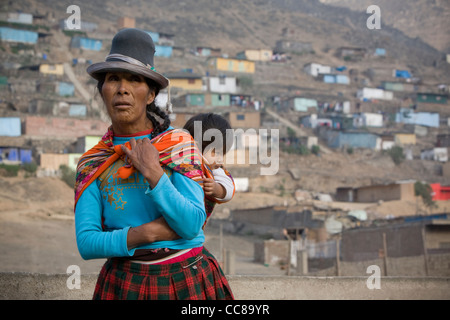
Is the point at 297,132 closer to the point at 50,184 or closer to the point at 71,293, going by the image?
the point at 50,184

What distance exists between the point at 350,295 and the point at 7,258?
1308cm

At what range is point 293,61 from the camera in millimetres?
70375

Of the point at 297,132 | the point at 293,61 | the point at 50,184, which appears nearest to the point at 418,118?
the point at 297,132

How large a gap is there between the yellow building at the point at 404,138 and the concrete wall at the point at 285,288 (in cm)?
4381

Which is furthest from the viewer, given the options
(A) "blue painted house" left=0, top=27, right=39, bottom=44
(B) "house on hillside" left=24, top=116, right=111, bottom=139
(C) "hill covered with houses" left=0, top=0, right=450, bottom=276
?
(A) "blue painted house" left=0, top=27, right=39, bottom=44

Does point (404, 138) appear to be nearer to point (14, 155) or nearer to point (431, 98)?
point (431, 98)

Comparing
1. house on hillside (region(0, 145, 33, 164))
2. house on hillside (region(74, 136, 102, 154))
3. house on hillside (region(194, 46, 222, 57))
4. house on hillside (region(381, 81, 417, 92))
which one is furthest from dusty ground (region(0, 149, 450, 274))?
house on hillside (region(194, 46, 222, 57))

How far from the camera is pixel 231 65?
2299 inches

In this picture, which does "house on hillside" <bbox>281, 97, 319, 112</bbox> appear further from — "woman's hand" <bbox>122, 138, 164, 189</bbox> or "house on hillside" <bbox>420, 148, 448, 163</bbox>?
"woman's hand" <bbox>122, 138, 164, 189</bbox>

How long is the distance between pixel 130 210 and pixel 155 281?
0.29m

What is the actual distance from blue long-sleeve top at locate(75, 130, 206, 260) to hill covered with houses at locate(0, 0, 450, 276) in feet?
65.3

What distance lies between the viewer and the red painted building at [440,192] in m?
33.9

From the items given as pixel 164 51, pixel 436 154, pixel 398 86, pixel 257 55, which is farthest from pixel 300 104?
pixel 164 51

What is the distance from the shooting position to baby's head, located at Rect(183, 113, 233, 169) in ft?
9.59
